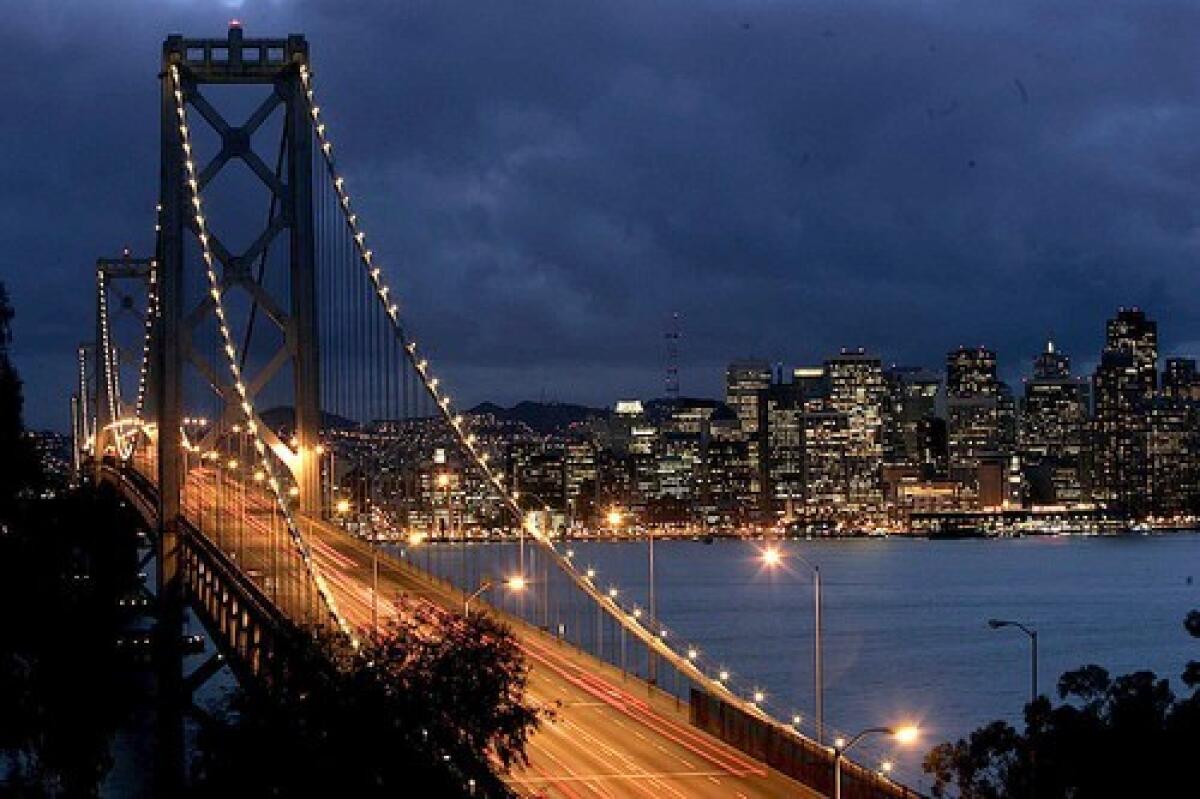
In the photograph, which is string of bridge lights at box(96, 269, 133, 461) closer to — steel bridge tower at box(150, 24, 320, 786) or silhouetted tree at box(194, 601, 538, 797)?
steel bridge tower at box(150, 24, 320, 786)

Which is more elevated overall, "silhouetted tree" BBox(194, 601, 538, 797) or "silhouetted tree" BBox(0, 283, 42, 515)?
"silhouetted tree" BBox(0, 283, 42, 515)

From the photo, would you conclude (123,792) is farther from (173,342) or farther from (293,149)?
(293,149)

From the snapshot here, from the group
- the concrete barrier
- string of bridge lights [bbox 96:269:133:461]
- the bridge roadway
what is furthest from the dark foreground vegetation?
string of bridge lights [bbox 96:269:133:461]

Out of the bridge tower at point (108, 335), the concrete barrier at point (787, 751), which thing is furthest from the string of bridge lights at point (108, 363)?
the concrete barrier at point (787, 751)

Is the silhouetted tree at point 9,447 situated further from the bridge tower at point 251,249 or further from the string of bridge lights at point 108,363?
the string of bridge lights at point 108,363

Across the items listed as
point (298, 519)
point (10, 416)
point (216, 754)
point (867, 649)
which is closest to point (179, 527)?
point (298, 519)

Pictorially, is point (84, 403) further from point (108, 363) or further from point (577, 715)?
point (577, 715)
